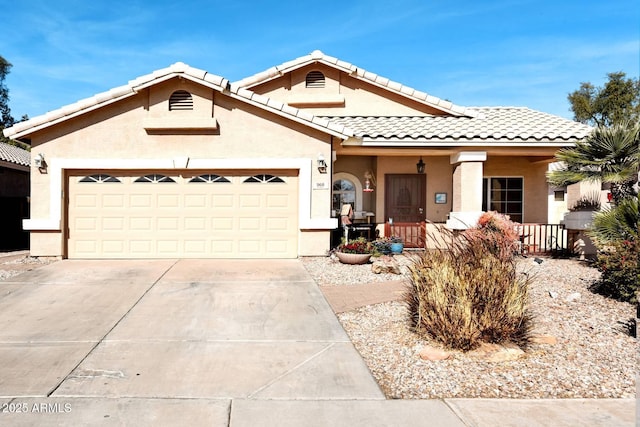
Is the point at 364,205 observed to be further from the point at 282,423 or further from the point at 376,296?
the point at 282,423

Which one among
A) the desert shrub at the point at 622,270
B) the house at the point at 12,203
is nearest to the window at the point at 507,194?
the desert shrub at the point at 622,270

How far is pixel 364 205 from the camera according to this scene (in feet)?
48.5

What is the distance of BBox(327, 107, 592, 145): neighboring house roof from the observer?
12219mm

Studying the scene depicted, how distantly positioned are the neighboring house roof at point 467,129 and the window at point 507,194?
202cm

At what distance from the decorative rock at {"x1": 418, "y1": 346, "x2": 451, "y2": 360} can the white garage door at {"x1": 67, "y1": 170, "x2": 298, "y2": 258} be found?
271 inches

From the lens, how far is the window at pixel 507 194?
14.7 m

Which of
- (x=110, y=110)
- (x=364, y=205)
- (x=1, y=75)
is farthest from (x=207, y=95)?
(x=1, y=75)

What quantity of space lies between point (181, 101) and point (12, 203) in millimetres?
10800

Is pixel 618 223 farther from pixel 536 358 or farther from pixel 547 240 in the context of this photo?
pixel 547 240

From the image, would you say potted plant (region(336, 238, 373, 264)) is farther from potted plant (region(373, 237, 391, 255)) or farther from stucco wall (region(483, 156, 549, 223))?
stucco wall (region(483, 156, 549, 223))

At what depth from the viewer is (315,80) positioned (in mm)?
15211

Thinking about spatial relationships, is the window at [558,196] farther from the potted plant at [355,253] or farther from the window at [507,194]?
the potted plant at [355,253]

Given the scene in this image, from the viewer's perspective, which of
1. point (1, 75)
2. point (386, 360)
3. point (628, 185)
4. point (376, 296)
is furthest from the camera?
point (1, 75)

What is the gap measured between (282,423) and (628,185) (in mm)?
10278
